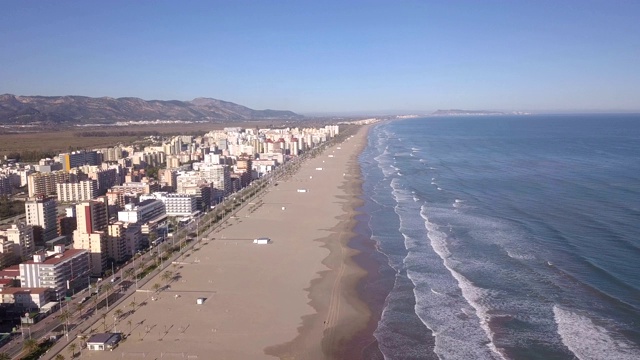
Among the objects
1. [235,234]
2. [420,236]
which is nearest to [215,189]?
[235,234]

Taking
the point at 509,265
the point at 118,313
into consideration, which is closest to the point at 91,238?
the point at 118,313

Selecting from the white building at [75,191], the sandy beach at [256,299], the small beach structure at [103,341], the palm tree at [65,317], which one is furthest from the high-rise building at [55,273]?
the white building at [75,191]

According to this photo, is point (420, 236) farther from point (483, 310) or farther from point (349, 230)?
point (483, 310)

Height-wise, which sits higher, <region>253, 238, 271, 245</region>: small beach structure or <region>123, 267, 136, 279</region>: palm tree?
<region>253, 238, 271, 245</region>: small beach structure

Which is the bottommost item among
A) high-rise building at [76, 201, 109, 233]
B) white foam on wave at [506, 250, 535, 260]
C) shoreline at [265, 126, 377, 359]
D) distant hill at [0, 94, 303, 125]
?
shoreline at [265, 126, 377, 359]

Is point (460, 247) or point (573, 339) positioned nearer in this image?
point (573, 339)

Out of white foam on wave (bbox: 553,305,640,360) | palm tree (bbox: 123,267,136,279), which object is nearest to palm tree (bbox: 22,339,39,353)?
palm tree (bbox: 123,267,136,279)

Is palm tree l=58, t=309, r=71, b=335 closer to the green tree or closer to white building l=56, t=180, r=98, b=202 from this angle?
the green tree
